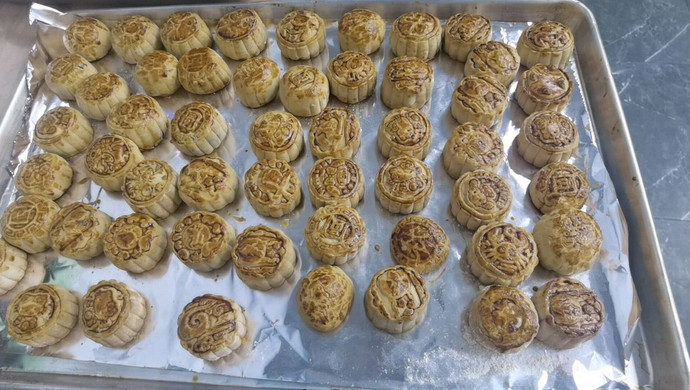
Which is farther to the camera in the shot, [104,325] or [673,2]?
[673,2]

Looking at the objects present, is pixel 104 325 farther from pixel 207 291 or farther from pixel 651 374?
pixel 651 374

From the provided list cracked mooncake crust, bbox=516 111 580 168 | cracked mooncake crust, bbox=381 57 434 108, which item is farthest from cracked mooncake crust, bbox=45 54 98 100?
cracked mooncake crust, bbox=516 111 580 168

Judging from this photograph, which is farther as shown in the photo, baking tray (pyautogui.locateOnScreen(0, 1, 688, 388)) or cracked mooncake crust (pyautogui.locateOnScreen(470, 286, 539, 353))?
baking tray (pyautogui.locateOnScreen(0, 1, 688, 388))

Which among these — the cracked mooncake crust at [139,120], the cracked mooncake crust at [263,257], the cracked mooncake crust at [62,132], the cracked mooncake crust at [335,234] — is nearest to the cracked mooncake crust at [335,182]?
the cracked mooncake crust at [335,234]

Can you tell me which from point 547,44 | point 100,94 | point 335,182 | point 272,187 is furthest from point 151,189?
point 547,44

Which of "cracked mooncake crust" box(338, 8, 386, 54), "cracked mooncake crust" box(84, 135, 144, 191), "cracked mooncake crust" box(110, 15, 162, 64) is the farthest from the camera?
"cracked mooncake crust" box(110, 15, 162, 64)

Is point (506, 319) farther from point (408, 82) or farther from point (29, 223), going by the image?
point (29, 223)

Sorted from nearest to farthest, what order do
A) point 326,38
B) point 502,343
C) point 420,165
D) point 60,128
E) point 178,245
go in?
1. point 502,343
2. point 178,245
3. point 420,165
4. point 60,128
5. point 326,38

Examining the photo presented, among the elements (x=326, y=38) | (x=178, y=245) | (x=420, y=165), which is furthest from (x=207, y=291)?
(x=326, y=38)

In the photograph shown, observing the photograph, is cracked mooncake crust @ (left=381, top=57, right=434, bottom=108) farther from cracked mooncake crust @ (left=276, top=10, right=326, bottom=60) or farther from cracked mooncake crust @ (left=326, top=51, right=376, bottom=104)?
cracked mooncake crust @ (left=276, top=10, right=326, bottom=60)
